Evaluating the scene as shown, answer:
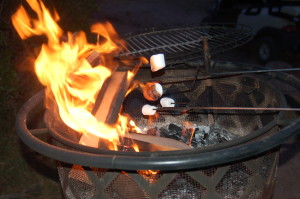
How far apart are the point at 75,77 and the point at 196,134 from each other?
106cm

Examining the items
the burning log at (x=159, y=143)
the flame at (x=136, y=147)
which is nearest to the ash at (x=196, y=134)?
the burning log at (x=159, y=143)

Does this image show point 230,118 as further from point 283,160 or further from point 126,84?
point 283,160

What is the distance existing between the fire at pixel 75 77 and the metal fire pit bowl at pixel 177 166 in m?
0.13

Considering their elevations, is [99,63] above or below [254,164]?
above

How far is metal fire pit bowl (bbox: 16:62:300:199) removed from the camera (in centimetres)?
140

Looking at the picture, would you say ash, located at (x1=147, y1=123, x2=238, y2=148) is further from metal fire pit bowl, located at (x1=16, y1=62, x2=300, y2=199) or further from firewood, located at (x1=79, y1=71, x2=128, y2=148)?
firewood, located at (x1=79, y1=71, x2=128, y2=148)

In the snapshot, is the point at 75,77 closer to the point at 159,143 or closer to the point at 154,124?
the point at 159,143

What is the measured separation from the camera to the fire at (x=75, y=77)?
1897 millimetres

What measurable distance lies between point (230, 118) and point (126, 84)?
103 cm

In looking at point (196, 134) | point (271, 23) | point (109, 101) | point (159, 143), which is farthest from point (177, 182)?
point (271, 23)

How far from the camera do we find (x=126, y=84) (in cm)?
217

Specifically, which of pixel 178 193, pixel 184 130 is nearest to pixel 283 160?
pixel 184 130

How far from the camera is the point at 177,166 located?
1.39 metres

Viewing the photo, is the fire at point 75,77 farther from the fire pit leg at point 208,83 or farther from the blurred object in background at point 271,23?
the blurred object in background at point 271,23
